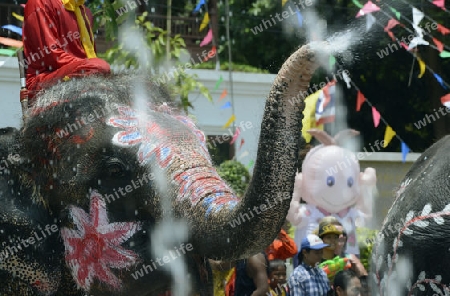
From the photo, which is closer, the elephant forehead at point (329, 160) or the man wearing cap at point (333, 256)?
the man wearing cap at point (333, 256)

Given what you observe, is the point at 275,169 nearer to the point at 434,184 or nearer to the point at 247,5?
the point at 434,184

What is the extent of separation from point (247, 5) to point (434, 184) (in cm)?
1184

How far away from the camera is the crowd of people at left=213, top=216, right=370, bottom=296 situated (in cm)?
585

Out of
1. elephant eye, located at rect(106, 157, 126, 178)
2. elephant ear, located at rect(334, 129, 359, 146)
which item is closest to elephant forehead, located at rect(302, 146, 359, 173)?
elephant ear, located at rect(334, 129, 359, 146)

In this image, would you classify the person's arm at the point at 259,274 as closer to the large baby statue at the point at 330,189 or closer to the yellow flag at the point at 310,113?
the large baby statue at the point at 330,189

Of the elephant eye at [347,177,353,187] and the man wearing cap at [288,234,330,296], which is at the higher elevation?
the elephant eye at [347,177,353,187]

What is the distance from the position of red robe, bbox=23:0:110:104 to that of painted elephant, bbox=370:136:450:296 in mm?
1474

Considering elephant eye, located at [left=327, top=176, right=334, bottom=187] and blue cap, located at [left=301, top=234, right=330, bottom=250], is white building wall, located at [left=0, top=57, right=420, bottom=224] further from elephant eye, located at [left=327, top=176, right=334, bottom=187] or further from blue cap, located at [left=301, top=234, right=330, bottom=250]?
blue cap, located at [left=301, top=234, right=330, bottom=250]

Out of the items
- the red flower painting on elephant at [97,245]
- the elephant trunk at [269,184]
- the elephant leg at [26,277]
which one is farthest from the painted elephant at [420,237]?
the elephant leg at [26,277]

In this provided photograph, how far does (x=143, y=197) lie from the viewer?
3777 millimetres

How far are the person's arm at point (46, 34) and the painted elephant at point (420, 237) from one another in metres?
1.59

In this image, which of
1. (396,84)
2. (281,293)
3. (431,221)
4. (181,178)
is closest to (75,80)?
(181,178)

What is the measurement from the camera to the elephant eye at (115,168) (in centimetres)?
384

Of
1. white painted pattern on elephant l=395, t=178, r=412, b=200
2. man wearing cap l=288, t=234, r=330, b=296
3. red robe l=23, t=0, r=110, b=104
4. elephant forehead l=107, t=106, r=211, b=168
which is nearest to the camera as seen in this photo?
elephant forehead l=107, t=106, r=211, b=168
